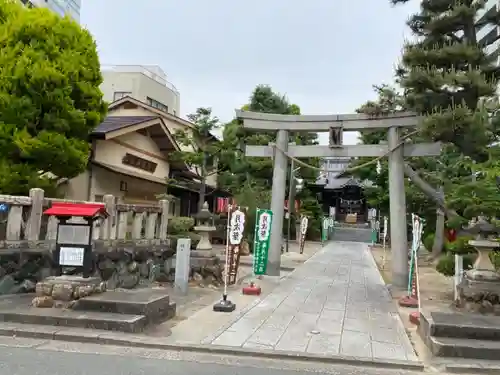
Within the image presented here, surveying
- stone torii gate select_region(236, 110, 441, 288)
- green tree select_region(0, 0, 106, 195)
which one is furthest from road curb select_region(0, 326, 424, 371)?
stone torii gate select_region(236, 110, 441, 288)

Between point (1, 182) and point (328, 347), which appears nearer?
point (328, 347)

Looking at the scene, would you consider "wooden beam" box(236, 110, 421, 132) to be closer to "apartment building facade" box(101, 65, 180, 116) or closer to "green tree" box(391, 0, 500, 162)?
"green tree" box(391, 0, 500, 162)

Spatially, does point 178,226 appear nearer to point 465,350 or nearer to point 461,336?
point 461,336

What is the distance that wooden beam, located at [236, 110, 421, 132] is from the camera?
44.8 feet

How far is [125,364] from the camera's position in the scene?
5.69m

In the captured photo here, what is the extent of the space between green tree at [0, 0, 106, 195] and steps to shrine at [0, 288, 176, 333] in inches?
185

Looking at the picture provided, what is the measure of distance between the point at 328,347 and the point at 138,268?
6.29 metres

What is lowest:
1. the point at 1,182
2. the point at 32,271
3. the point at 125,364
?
the point at 125,364

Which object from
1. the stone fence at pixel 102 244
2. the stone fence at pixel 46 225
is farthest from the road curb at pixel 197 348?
the stone fence at pixel 46 225

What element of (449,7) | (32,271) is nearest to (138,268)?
(32,271)

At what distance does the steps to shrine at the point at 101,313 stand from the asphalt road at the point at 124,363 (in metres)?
0.60

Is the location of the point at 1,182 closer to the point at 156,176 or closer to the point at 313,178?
the point at 156,176

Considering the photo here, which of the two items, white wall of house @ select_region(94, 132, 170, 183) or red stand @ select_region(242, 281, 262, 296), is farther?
white wall of house @ select_region(94, 132, 170, 183)

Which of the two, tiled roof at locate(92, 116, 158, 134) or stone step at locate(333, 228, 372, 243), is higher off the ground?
tiled roof at locate(92, 116, 158, 134)
